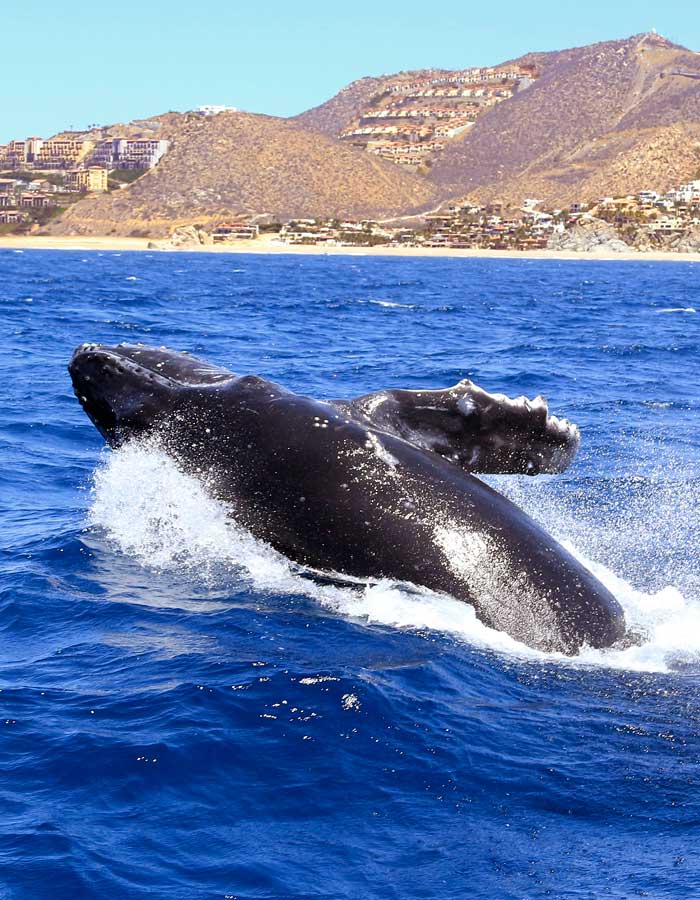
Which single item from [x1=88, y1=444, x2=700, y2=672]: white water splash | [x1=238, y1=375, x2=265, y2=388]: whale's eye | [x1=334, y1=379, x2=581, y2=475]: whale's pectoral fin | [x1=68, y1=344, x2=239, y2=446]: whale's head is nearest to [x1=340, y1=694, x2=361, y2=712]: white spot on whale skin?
[x1=88, y1=444, x2=700, y2=672]: white water splash

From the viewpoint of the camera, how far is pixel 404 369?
26.2 m

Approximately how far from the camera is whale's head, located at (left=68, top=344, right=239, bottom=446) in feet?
32.2

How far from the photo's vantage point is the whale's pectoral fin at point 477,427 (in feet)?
30.5

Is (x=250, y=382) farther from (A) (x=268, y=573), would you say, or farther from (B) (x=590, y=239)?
(B) (x=590, y=239)

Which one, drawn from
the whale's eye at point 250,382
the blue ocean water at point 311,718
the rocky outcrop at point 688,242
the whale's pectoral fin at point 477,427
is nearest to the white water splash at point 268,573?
the blue ocean water at point 311,718

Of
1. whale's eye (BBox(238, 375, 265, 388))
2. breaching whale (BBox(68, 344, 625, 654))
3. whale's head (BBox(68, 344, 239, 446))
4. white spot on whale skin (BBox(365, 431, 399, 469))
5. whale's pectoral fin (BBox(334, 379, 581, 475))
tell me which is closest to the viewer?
breaching whale (BBox(68, 344, 625, 654))

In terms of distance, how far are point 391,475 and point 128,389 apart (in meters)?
2.41

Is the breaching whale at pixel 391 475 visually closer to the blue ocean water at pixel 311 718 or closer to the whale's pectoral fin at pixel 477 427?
the whale's pectoral fin at pixel 477 427

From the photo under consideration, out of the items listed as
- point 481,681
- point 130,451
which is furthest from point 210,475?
point 481,681

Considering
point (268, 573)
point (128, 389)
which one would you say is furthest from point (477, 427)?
point (128, 389)

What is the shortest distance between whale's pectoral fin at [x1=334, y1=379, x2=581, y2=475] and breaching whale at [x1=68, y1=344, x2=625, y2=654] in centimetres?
1

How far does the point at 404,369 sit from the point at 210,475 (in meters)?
16.9

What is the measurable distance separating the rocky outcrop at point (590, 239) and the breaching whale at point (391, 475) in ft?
601

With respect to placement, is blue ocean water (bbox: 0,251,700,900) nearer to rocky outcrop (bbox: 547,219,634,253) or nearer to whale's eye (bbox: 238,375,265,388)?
whale's eye (bbox: 238,375,265,388)
